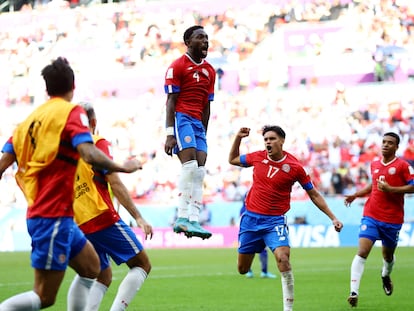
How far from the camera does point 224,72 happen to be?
117 feet

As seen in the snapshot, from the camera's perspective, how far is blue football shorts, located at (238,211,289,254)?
10.6 metres

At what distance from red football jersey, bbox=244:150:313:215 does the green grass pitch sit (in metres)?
1.74

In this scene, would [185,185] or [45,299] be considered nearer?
[45,299]

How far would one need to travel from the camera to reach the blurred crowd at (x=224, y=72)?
30.8 m

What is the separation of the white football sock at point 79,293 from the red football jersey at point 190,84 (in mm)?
3041

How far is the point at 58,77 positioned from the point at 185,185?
3.74m

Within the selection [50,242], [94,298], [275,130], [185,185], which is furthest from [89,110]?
[275,130]

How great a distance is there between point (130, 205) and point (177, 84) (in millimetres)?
2269

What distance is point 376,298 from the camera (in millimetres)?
13359

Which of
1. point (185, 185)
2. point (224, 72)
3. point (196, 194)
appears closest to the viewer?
point (185, 185)

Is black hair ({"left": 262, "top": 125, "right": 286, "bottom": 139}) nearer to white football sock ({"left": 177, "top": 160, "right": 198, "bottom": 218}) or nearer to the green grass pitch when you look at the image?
white football sock ({"left": 177, "top": 160, "right": 198, "bottom": 218})

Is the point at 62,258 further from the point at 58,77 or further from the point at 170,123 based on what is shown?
the point at 170,123

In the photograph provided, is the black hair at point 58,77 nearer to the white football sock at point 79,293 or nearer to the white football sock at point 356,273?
the white football sock at point 79,293

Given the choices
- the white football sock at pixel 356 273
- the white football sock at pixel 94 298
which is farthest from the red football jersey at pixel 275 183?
the white football sock at pixel 94 298
